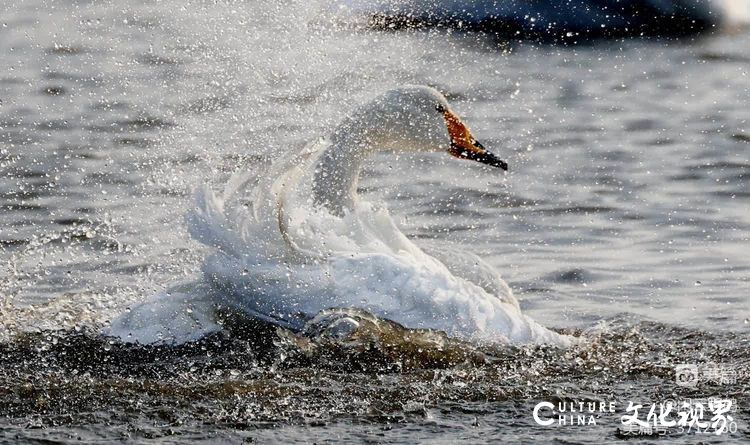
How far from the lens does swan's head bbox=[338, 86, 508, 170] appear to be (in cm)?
794

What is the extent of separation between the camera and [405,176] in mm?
10180

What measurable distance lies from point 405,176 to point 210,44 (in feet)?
14.0

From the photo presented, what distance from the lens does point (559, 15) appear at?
47.3ft

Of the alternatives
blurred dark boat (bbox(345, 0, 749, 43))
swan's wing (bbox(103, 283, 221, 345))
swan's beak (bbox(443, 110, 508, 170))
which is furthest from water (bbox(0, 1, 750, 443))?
swan's beak (bbox(443, 110, 508, 170))

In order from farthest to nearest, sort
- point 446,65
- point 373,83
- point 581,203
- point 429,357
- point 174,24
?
point 174,24, point 446,65, point 373,83, point 581,203, point 429,357

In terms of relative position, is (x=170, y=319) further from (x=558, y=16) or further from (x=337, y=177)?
(x=558, y=16)

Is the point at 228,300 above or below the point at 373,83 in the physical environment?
below

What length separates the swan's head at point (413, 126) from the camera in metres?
7.94

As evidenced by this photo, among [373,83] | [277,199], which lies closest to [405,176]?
[373,83]

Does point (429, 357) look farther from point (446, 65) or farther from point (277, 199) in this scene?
point (446, 65)

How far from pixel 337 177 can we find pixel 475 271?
95 centimetres

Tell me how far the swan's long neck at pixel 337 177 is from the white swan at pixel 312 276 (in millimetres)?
435

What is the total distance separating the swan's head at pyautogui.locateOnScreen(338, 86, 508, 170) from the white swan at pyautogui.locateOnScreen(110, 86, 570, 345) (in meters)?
0.73

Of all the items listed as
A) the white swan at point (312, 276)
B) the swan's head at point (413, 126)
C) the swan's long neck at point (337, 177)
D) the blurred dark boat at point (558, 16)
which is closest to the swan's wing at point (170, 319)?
the white swan at point (312, 276)
